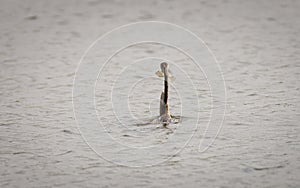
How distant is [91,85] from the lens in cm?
343

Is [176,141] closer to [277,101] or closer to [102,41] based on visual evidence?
[277,101]

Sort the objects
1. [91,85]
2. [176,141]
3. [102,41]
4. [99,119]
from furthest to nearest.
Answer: [102,41] < [91,85] < [99,119] < [176,141]

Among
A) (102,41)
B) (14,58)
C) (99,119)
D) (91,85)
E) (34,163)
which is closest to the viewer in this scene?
(34,163)

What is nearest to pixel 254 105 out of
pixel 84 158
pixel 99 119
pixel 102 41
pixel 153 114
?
pixel 153 114

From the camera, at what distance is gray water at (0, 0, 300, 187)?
246 centimetres

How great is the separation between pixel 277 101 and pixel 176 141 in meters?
0.65

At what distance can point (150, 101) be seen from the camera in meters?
3.18

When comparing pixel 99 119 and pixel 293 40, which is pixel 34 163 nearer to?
pixel 99 119

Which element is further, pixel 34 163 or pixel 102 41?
pixel 102 41

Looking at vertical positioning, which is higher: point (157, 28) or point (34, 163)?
point (157, 28)

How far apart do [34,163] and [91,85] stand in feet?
3.03

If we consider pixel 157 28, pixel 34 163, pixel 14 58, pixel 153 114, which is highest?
pixel 157 28

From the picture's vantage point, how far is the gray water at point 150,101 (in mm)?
2461

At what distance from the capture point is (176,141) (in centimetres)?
274
